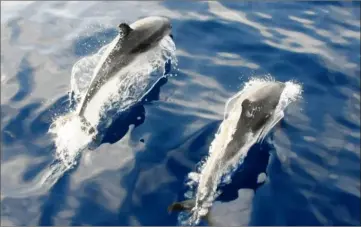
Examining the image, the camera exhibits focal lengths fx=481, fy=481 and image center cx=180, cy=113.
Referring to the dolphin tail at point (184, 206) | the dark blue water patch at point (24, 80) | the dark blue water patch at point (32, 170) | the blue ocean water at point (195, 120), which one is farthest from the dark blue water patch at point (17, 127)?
the dolphin tail at point (184, 206)

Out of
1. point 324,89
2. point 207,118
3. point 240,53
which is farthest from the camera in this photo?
point 240,53

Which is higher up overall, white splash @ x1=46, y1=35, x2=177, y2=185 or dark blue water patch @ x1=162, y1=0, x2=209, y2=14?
dark blue water patch @ x1=162, y1=0, x2=209, y2=14

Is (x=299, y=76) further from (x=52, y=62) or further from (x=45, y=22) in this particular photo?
(x=45, y=22)

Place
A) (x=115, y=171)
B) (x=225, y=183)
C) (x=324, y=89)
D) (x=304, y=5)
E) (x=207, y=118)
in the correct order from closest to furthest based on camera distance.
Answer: (x=225, y=183)
(x=115, y=171)
(x=207, y=118)
(x=324, y=89)
(x=304, y=5)

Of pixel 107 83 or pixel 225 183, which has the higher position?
pixel 107 83

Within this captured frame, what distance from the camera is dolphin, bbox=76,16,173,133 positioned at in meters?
9.69

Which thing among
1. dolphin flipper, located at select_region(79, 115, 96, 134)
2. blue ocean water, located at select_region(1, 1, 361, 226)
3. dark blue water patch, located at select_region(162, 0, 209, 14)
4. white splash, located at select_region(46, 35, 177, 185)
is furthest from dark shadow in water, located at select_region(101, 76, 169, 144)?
dark blue water patch, located at select_region(162, 0, 209, 14)

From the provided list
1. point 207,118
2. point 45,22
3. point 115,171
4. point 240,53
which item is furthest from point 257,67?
point 45,22

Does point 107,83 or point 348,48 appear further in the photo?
point 348,48

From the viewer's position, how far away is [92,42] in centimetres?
1285

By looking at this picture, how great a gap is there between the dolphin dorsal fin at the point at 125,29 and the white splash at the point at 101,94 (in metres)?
Answer: 0.53

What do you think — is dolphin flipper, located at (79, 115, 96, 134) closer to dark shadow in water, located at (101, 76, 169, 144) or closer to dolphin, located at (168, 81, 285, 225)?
dark shadow in water, located at (101, 76, 169, 144)

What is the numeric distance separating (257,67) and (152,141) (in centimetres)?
361

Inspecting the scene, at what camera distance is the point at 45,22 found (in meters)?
14.4
